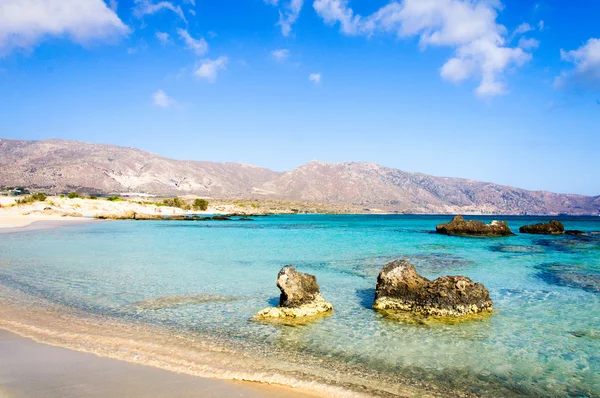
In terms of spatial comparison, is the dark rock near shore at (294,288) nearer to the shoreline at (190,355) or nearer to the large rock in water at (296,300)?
the large rock in water at (296,300)

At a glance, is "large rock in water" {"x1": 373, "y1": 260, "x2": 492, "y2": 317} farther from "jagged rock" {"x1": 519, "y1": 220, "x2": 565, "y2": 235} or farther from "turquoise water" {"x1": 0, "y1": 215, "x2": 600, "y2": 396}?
"jagged rock" {"x1": 519, "y1": 220, "x2": 565, "y2": 235}

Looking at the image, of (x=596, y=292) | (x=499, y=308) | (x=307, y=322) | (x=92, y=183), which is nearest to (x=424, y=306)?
(x=499, y=308)

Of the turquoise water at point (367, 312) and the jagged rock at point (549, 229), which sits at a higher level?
the jagged rock at point (549, 229)

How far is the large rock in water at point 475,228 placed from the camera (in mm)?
48125

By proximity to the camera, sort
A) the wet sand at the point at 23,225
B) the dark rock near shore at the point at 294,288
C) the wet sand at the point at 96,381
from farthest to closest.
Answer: the wet sand at the point at 23,225
the dark rock near shore at the point at 294,288
the wet sand at the point at 96,381

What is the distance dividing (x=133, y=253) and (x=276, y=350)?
787 inches

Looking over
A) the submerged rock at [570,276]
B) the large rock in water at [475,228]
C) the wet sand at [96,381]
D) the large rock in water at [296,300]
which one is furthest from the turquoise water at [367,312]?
the large rock in water at [475,228]

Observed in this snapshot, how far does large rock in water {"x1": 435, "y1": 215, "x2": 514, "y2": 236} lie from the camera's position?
48125 mm

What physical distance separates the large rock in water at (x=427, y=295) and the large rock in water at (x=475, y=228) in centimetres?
4094

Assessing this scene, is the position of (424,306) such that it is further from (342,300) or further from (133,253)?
(133,253)

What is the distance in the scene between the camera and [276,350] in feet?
26.6

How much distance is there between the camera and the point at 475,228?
49562mm

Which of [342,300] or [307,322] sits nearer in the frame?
[307,322]

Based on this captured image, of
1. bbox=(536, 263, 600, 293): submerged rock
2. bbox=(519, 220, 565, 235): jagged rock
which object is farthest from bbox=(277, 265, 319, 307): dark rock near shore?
bbox=(519, 220, 565, 235): jagged rock
